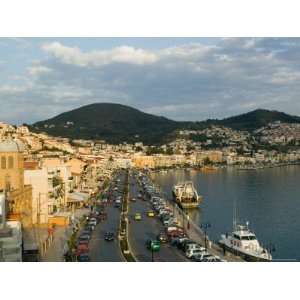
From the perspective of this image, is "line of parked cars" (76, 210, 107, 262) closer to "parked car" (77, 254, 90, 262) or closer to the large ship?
"parked car" (77, 254, 90, 262)

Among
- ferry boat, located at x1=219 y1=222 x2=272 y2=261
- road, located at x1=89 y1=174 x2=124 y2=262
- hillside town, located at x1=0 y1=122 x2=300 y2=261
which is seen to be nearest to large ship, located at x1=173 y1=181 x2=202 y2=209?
hillside town, located at x1=0 y1=122 x2=300 y2=261

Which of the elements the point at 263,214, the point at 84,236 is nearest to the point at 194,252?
the point at 84,236

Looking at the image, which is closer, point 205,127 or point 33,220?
point 33,220

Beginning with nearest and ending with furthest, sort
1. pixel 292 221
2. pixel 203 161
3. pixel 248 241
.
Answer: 1. pixel 248 241
2. pixel 292 221
3. pixel 203 161

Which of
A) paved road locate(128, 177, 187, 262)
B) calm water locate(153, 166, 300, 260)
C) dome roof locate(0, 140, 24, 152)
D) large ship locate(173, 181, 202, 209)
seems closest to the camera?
paved road locate(128, 177, 187, 262)

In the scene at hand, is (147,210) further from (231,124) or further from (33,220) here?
(231,124)

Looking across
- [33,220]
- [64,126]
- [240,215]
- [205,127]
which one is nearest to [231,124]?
[205,127]

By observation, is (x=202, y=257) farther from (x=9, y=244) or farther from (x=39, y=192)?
(x=39, y=192)
